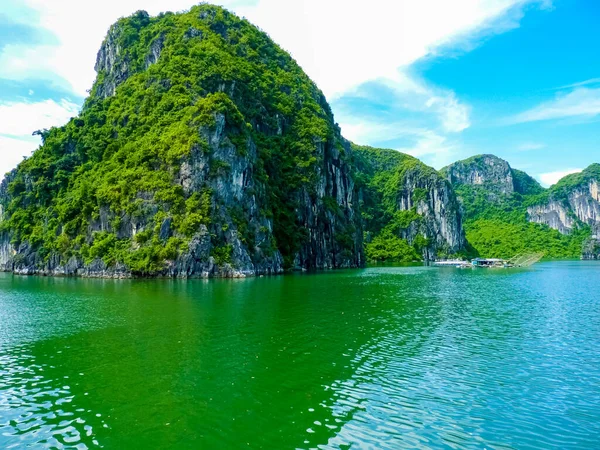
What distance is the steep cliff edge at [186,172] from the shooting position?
3253 inches

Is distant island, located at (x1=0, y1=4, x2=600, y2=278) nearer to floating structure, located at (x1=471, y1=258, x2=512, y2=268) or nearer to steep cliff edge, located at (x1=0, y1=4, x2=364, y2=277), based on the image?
steep cliff edge, located at (x1=0, y1=4, x2=364, y2=277)

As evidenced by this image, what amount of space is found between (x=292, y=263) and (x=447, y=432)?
310 ft

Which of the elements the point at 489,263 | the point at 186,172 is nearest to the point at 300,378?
the point at 186,172

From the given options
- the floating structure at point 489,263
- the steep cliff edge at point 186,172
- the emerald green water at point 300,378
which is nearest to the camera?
the emerald green water at point 300,378

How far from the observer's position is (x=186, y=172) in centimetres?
8525

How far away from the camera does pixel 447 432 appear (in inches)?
561

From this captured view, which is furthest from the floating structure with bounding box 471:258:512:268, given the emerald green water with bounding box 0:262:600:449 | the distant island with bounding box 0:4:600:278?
the emerald green water with bounding box 0:262:600:449

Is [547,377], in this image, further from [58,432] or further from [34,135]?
[34,135]

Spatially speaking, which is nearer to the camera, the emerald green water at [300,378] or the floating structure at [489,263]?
the emerald green water at [300,378]

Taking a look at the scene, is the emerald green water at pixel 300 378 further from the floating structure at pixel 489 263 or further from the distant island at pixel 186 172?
the floating structure at pixel 489 263

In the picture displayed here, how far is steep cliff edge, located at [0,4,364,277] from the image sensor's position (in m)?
82.6

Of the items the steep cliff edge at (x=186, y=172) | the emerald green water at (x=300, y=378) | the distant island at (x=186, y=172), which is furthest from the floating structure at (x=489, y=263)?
the emerald green water at (x=300, y=378)

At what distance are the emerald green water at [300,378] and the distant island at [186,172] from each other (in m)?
44.5

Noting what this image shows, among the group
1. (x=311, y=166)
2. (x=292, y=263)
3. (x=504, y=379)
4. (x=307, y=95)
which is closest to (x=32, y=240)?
(x=292, y=263)
